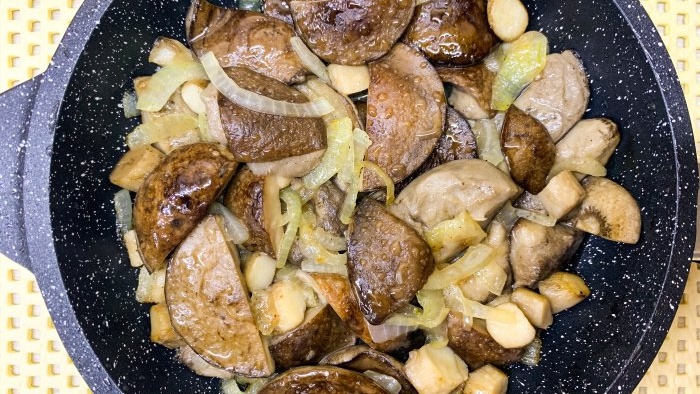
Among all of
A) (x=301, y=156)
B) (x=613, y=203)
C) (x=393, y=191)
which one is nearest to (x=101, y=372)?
(x=301, y=156)

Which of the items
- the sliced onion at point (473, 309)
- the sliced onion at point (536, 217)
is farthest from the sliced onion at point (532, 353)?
the sliced onion at point (536, 217)

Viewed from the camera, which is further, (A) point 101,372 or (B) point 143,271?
(B) point 143,271

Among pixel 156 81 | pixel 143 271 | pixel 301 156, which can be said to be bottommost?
pixel 143 271

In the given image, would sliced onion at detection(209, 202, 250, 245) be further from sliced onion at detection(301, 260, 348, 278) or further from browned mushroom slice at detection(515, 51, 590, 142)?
browned mushroom slice at detection(515, 51, 590, 142)

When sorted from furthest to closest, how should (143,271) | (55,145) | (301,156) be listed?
(143,271) < (301,156) < (55,145)

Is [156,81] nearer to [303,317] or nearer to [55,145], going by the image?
[55,145]

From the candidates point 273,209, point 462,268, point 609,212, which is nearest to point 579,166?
point 609,212

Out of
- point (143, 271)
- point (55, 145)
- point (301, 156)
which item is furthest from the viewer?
point (143, 271)

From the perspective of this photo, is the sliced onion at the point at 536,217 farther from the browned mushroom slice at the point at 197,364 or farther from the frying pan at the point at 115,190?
the browned mushroom slice at the point at 197,364
